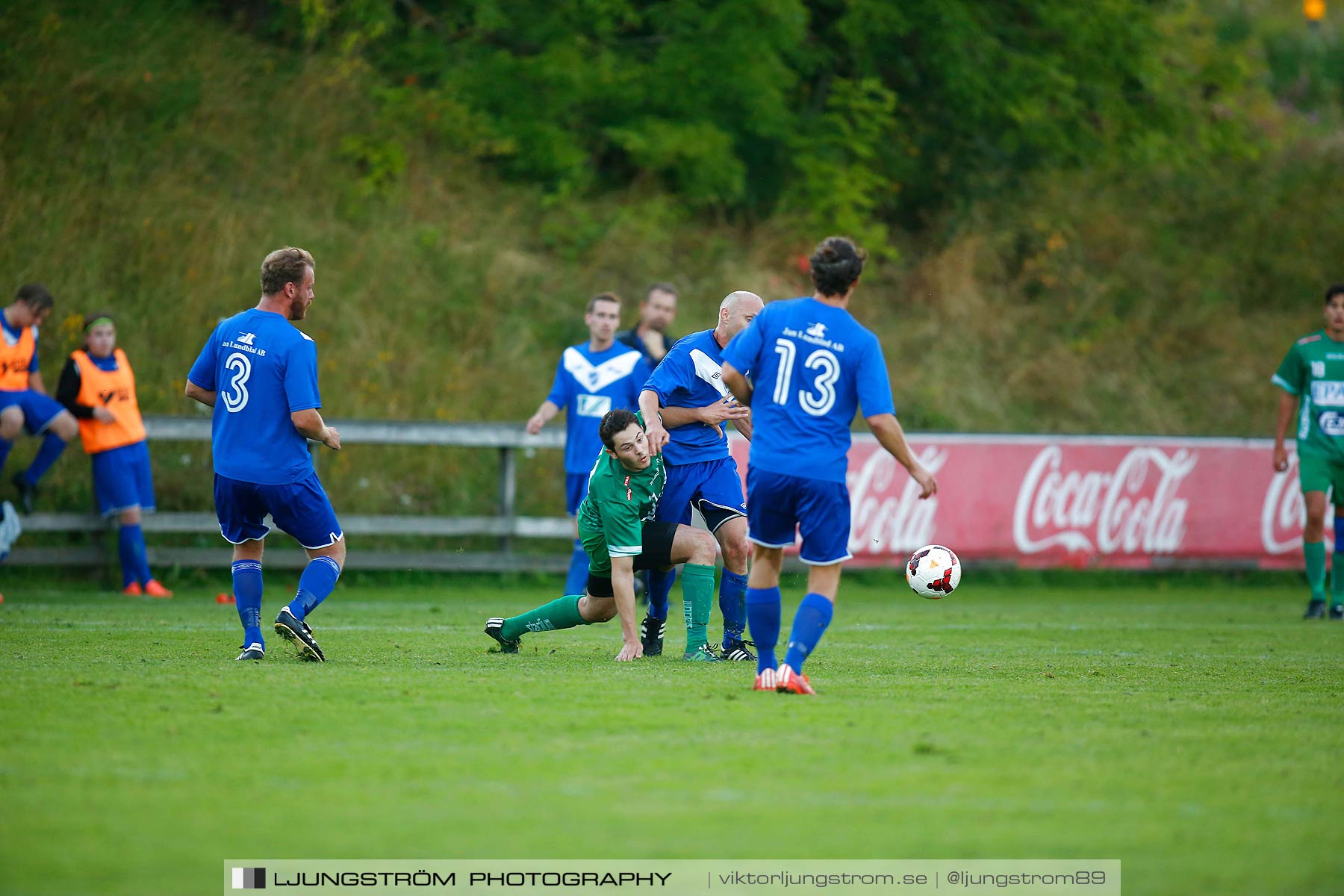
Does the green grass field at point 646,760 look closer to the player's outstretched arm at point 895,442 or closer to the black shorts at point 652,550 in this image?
the black shorts at point 652,550

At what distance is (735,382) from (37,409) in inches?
332

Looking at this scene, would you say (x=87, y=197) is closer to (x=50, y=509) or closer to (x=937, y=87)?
(x=50, y=509)

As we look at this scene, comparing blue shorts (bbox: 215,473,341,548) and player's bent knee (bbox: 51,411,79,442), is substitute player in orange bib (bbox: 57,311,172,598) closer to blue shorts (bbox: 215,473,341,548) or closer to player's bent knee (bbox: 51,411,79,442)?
player's bent knee (bbox: 51,411,79,442)

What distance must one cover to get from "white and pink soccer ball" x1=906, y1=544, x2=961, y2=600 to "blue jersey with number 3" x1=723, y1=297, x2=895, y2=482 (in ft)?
6.14

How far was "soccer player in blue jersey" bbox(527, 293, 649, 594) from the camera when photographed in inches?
456

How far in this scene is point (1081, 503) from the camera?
1609 cm

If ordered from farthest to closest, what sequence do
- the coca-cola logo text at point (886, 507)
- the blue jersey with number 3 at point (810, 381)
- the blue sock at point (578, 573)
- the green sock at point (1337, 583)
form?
the coca-cola logo text at point (886, 507), the green sock at point (1337, 583), the blue sock at point (578, 573), the blue jersey with number 3 at point (810, 381)

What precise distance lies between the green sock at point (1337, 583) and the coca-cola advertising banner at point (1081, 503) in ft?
11.2

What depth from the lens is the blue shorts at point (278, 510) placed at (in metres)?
7.71

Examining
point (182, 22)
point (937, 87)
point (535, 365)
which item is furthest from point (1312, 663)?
point (182, 22)

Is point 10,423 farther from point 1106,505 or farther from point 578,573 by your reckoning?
point 1106,505

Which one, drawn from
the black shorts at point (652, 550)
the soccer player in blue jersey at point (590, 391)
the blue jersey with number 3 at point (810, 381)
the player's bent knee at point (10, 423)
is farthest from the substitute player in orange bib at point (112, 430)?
the blue jersey with number 3 at point (810, 381)

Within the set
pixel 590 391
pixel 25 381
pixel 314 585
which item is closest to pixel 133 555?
pixel 25 381

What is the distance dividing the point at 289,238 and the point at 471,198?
9.87 feet
